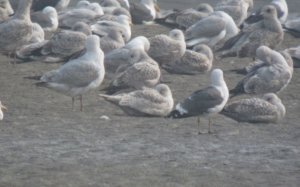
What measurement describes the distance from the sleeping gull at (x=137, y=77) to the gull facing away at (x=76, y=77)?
432 millimetres

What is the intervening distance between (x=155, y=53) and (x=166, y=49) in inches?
7.3

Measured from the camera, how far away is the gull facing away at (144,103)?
12.8m

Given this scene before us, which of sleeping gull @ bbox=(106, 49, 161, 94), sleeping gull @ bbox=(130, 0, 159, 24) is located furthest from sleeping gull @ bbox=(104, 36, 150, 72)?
sleeping gull @ bbox=(130, 0, 159, 24)

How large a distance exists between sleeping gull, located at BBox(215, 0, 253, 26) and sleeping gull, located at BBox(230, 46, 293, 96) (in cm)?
651

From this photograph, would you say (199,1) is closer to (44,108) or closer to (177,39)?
(177,39)

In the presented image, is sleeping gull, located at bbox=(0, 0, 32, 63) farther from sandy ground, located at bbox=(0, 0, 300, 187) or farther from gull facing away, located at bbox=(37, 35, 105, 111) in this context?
gull facing away, located at bbox=(37, 35, 105, 111)

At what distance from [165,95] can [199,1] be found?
14.0 metres

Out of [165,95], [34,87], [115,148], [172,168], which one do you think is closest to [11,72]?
[34,87]

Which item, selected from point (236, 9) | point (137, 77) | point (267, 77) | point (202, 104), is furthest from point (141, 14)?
point (202, 104)

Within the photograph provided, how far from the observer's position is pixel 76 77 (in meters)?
13.4

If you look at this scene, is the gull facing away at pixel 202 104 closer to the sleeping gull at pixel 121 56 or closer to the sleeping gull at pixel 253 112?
the sleeping gull at pixel 253 112

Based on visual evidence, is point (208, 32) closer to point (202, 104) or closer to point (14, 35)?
point (14, 35)

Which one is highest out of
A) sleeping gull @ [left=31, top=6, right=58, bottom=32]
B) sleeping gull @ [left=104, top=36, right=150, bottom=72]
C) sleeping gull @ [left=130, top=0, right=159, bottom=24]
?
sleeping gull @ [left=104, top=36, right=150, bottom=72]

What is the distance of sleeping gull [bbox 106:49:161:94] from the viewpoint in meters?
14.1
